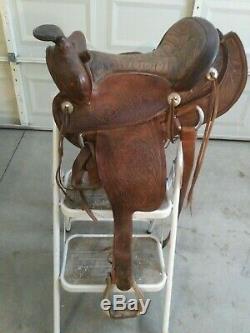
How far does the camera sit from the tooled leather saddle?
32.8 inches

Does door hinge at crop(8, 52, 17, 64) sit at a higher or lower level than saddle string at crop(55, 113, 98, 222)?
lower

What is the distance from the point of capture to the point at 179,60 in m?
0.91

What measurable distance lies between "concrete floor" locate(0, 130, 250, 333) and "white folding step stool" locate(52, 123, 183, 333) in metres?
0.14

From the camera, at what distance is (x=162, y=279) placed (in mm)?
1109

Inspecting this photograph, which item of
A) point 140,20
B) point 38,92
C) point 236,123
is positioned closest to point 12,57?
point 38,92

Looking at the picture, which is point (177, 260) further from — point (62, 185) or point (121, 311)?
point (62, 185)

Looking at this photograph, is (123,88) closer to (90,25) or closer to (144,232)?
(144,232)

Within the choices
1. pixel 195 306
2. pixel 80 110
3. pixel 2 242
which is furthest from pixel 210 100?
pixel 2 242

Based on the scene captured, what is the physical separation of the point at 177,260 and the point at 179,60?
3.03 ft

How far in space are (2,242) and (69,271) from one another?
54cm

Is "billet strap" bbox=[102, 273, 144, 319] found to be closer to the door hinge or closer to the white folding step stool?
the white folding step stool

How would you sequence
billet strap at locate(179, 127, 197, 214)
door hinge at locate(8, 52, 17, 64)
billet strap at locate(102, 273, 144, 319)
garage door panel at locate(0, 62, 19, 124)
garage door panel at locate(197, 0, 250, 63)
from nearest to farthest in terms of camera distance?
billet strap at locate(179, 127, 197, 214), billet strap at locate(102, 273, 144, 319), garage door panel at locate(197, 0, 250, 63), door hinge at locate(8, 52, 17, 64), garage door panel at locate(0, 62, 19, 124)


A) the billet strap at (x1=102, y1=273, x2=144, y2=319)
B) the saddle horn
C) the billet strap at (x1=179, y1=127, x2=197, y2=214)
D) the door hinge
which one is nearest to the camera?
the saddle horn

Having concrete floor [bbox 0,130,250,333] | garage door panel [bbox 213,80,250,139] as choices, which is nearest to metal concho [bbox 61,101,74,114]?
concrete floor [bbox 0,130,250,333]
